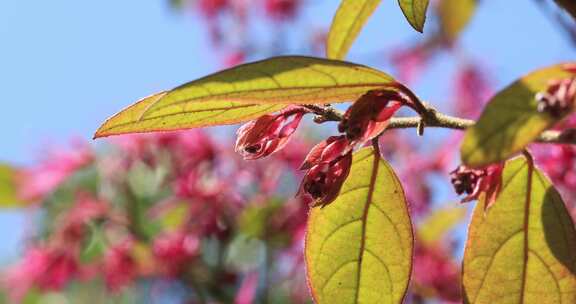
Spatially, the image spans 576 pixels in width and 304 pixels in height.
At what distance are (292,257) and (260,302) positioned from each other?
0.43 feet

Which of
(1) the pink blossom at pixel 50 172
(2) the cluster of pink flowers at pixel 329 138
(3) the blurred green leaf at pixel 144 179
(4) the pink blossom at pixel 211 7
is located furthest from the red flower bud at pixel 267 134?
(4) the pink blossom at pixel 211 7

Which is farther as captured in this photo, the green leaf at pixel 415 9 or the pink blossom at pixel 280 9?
the pink blossom at pixel 280 9

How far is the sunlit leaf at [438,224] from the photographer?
1.61 metres

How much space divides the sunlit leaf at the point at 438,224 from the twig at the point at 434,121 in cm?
108

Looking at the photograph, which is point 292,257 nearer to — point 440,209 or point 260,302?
point 260,302

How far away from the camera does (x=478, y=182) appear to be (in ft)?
1.83

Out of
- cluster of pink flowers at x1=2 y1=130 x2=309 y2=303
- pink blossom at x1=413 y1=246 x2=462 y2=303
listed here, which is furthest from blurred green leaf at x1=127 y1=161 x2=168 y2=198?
pink blossom at x1=413 y1=246 x2=462 y2=303

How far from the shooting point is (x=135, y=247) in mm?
1590

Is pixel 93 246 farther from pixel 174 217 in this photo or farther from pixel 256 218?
pixel 256 218

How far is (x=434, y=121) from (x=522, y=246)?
0.11 metres

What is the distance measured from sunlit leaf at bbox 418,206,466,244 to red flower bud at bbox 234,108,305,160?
1.08 metres

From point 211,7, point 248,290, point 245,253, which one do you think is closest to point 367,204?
point 248,290

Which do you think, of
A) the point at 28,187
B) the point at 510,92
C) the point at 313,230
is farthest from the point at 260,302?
the point at 510,92

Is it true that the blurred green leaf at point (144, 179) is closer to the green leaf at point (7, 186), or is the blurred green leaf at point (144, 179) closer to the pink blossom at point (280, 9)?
the green leaf at point (7, 186)
